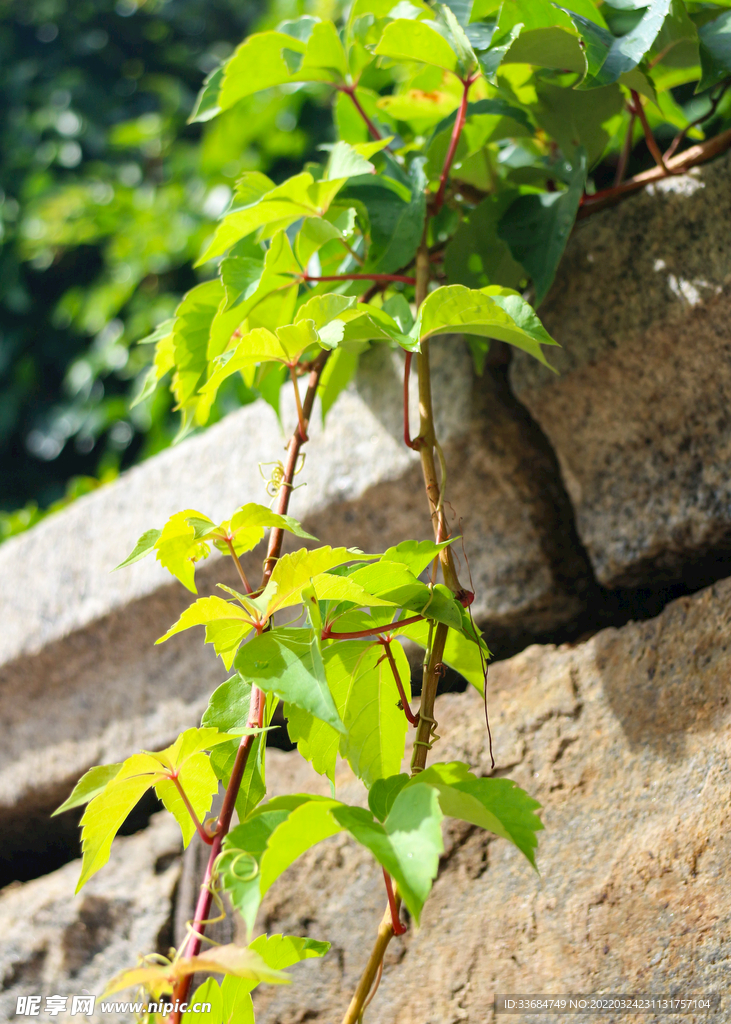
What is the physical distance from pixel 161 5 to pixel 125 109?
0.40 metres

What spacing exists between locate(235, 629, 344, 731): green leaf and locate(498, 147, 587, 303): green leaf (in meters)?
0.34

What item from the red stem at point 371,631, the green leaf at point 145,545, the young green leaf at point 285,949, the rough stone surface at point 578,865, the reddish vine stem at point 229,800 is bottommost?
the rough stone surface at point 578,865

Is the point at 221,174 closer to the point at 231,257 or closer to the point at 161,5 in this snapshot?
the point at 231,257

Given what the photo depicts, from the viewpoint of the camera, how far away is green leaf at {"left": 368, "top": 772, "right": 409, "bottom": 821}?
0.38 m

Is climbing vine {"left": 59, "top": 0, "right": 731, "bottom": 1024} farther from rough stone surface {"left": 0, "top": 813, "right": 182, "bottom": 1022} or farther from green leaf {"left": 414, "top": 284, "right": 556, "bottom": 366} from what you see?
rough stone surface {"left": 0, "top": 813, "right": 182, "bottom": 1022}

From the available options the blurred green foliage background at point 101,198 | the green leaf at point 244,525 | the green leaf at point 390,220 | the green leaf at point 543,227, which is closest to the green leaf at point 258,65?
the green leaf at point 390,220

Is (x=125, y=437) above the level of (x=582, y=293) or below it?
below

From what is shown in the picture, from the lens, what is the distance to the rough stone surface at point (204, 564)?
693 millimetres

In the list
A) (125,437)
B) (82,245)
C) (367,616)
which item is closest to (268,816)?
(367,616)

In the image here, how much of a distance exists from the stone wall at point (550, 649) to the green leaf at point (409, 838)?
10.0 inches

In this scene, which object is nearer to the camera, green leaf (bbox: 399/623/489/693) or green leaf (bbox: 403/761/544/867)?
green leaf (bbox: 403/761/544/867)

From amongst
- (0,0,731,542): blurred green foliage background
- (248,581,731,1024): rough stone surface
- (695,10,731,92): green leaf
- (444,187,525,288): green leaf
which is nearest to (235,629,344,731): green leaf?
(248,581,731,1024): rough stone surface

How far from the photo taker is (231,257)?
545mm

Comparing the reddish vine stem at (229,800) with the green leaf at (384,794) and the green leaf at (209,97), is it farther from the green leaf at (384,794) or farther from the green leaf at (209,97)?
the green leaf at (209,97)
